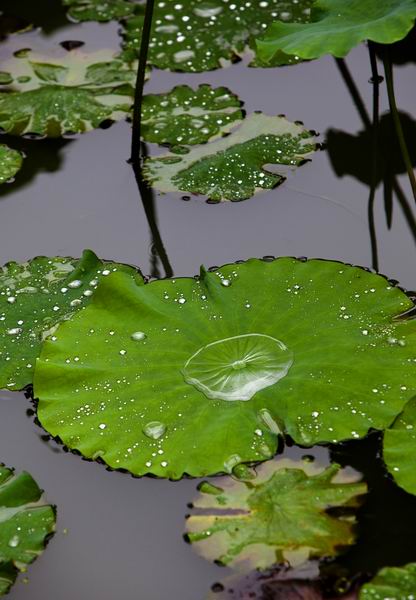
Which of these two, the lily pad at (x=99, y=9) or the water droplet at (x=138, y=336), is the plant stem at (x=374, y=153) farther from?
the lily pad at (x=99, y=9)

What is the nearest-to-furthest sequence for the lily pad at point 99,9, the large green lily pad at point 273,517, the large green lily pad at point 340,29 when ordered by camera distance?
1. the large green lily pad at point 273,517
2. the large green lily pad at point 340,29
3. the lily pad at point 99,9

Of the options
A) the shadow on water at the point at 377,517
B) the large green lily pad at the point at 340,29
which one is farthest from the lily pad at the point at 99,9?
the shadow on water at the point at 377,517

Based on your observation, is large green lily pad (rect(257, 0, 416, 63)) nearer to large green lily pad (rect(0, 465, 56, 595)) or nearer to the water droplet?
the water droplet

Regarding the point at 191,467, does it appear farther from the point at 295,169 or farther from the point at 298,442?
the point at 295,169

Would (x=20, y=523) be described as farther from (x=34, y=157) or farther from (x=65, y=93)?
(x=65, y=93)

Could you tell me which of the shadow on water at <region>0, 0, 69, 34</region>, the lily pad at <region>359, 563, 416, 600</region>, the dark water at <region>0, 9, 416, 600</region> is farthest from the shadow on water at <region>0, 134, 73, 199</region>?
the lily pad at <region>359, 563, 416, 600</region>

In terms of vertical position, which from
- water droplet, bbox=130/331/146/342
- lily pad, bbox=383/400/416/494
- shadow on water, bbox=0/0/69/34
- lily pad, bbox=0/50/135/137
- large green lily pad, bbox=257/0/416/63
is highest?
large green lily pad, bbox=257/0/416/63

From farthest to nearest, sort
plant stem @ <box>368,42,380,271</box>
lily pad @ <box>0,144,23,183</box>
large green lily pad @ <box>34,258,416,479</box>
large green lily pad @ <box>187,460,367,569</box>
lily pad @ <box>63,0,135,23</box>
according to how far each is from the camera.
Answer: lily pad @ <box>63,0,135,23</box> → lily pad @ <box>0,144,23,183</box> → plant stem @ <box>368,42,380,271</box> → large green lily pad @ <box>34,258,416,479</box> → large green lily pad @ <box>187,460,367,569</box>
